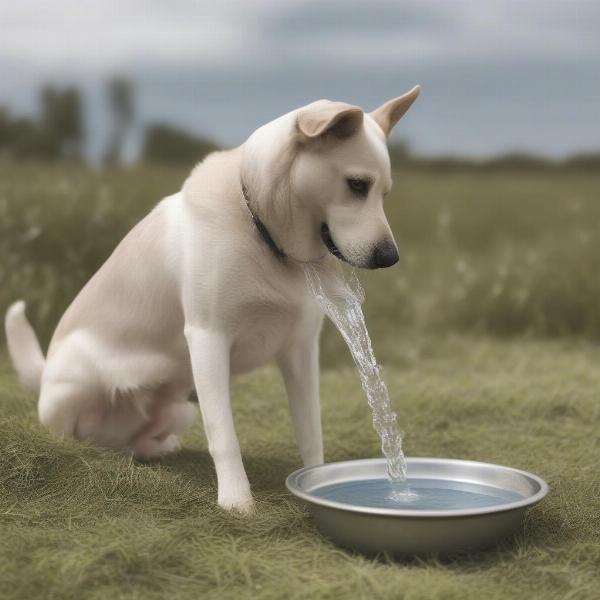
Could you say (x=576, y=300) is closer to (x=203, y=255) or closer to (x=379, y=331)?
(x=379, y=331)

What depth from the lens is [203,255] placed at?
260 cm

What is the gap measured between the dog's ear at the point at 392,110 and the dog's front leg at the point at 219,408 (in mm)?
780

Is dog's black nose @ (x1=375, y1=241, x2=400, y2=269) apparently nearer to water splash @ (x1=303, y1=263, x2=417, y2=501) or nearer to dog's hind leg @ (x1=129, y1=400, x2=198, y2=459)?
water splash @ (x1=303, y1=263, x2=417, y2=501)

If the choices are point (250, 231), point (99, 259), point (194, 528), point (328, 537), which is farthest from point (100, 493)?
point (99, 259)

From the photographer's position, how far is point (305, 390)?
2.89 metres

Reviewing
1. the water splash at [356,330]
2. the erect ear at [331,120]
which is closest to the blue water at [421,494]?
the water splash at [356,330]

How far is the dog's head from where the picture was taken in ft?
7.81

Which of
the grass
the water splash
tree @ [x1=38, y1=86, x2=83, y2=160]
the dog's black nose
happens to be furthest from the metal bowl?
tree @ [x1=38, y1=86, x2=83, y2=160]

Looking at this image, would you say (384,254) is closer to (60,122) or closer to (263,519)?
(263,519)

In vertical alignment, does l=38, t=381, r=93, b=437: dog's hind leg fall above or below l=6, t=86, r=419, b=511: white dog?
below

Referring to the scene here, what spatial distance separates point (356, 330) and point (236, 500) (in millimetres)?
616

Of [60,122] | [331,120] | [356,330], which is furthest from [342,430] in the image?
[60,122]

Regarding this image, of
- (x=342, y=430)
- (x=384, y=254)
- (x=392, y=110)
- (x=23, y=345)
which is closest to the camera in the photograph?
(x=384, y=254)

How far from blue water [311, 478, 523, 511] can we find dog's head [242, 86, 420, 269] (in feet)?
2.24
